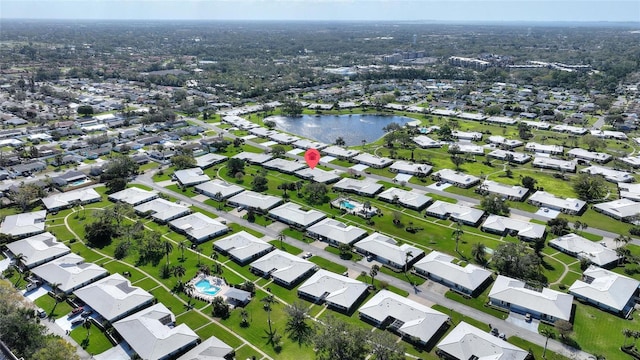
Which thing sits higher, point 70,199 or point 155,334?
point 70,199

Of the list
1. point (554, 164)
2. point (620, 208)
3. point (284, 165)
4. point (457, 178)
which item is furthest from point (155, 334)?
point (554, 164)

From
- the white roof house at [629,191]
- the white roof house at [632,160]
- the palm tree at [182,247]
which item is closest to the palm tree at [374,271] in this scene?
the palm tree at [182,247]

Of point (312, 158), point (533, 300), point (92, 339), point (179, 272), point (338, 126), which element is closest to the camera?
point (92, 339)

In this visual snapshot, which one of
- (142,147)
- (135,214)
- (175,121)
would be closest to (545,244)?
(135,214)

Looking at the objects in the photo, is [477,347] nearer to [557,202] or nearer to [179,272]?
[179,272]

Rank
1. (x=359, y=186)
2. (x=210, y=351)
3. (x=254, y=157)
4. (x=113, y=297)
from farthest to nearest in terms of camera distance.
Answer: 1. (x=254, y=157)
2. (x=359, y=186)
3. (x=113, y=297)
4. (x=210, y=351)

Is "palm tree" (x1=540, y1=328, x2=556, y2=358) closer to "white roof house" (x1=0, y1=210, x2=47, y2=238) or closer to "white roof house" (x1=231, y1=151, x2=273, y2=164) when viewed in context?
"white roof house" (x1=231, y1=151, x2=273, y2=164)
